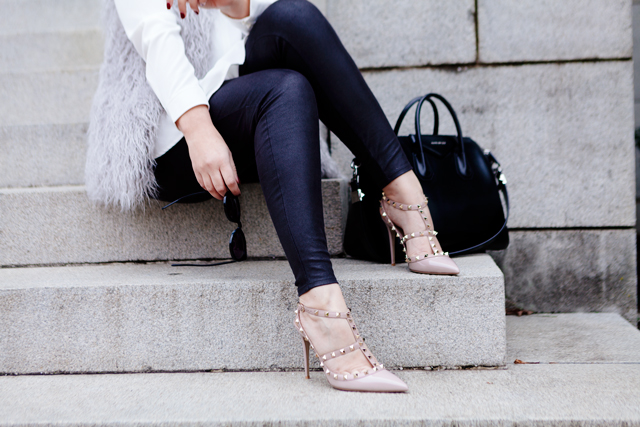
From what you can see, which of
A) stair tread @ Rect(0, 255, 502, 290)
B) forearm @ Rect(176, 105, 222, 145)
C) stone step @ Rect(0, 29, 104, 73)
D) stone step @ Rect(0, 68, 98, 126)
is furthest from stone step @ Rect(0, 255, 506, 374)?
stone step @ Rect(0, 29, 104, 73)

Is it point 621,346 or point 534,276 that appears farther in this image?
point 534,276

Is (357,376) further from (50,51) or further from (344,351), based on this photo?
(50,51)

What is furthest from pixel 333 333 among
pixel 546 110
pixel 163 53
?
pixel 546 110

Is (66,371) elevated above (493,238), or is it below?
below

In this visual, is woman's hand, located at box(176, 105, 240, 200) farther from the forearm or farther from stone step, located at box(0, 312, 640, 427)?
stone step, located at box(0, 312, 640, 427)

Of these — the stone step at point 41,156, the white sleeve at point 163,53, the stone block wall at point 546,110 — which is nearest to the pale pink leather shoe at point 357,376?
the white sleeve at point 163,53

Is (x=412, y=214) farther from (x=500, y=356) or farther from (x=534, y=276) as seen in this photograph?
(x=534, y=276)

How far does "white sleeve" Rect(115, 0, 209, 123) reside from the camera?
3.83 ft

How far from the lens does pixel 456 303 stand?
48.1 inches

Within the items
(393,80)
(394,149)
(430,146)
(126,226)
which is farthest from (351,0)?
(126,226)

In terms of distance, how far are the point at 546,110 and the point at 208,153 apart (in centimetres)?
157

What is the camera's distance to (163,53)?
1.20 meters

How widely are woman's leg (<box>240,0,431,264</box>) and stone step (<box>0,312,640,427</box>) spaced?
40cm

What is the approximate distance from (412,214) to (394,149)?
19cm
